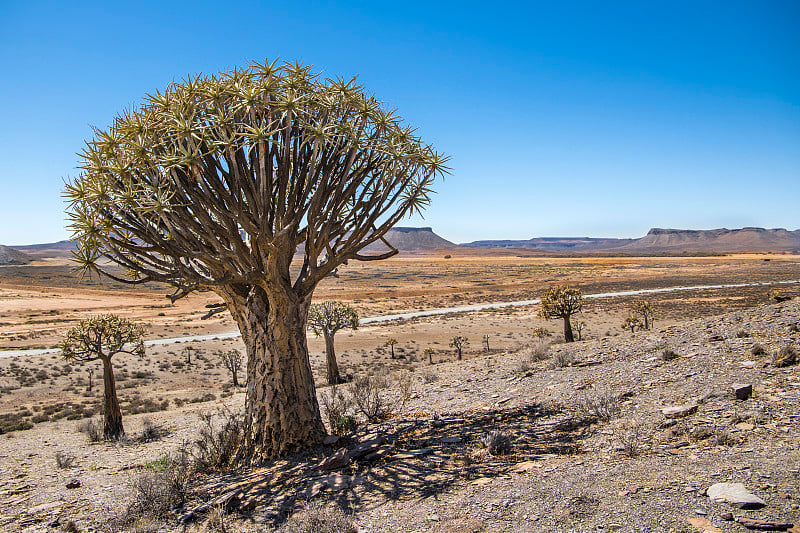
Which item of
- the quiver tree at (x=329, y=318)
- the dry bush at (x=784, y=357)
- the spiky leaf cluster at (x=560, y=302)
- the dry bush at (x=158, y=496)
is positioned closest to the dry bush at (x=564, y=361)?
the dry bush at (x=784, y=357)

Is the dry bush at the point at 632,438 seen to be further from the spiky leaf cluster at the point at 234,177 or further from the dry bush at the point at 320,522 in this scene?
the spiky leaf cluster at the point at 234,177

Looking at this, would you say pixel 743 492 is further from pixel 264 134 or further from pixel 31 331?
pixel 31 331

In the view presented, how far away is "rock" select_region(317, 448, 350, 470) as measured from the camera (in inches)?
241

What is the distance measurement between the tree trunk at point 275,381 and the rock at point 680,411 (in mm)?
4982

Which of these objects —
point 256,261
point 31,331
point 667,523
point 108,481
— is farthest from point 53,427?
point 31,331

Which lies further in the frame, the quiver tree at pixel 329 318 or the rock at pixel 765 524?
the quiver tree at pixel 329 318

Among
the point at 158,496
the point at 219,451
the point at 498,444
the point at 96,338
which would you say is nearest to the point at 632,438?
the point at 498,444

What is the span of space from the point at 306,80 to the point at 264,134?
1473mm

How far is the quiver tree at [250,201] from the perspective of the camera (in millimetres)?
6887

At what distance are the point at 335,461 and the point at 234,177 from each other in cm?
435

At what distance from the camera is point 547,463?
521cm

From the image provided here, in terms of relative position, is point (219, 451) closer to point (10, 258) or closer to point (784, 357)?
point (784, 357)

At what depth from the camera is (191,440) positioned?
10.4m

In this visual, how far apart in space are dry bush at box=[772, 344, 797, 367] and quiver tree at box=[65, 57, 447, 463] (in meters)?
6.37
